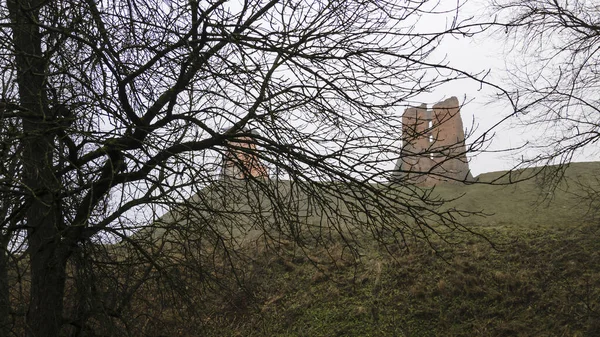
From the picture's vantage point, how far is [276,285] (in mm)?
12031

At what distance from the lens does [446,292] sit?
35.0 ft

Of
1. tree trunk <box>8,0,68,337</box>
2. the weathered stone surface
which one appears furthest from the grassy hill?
tree trunk <box>8,0,68,337</box>

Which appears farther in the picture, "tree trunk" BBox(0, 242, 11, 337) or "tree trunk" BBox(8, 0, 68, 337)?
"tree trunk" BBox(8, 0, 68, 337)

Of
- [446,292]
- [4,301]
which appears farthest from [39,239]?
[446,292]

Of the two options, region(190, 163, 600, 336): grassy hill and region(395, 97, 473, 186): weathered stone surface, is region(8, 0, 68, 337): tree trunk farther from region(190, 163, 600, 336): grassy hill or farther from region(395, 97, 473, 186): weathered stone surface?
region(190, 163, 600, 336): grassy hill

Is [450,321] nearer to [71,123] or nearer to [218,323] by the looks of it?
→ [218,323]

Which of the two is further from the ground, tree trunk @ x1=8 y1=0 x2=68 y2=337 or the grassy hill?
tree trunk @ x1=8 y1=0 x2=68 y2=337

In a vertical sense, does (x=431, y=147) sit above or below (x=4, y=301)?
above

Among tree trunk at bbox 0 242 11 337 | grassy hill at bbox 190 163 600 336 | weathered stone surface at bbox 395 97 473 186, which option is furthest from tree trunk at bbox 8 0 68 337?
grassy hill at bbox 190 163 600 336

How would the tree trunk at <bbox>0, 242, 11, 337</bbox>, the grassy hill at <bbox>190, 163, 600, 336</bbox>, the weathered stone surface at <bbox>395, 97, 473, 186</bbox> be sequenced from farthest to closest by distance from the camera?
the grassy hill at <bbox>190, 163, 600, 336</bbox> < the tree trunk at <bbox>0, 242, 11, 337</bbox> < the weathered stone surface at <bbox>395, 97, 473, 186</bbox>

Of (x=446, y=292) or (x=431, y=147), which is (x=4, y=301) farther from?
(x=446, y=292)

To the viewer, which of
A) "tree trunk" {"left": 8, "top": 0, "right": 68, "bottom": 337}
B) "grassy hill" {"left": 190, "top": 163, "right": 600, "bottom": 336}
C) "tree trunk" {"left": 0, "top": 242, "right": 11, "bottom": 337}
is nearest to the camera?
"tree trunk" {"left": 0, "top": 242, "right": 11, "bottom": 337}

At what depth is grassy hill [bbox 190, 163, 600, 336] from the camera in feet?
31.8

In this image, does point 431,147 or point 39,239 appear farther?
point 431,147
